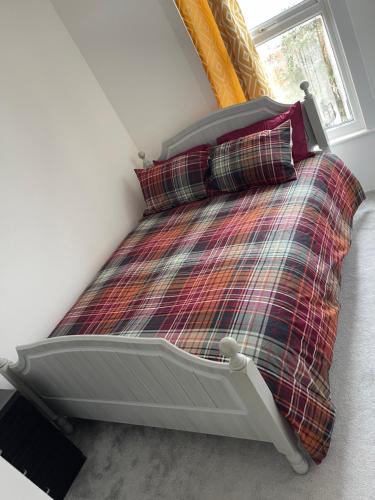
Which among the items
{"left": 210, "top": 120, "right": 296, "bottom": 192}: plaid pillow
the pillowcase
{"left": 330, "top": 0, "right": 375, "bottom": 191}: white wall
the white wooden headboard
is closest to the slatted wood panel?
{"left": 210, "top": 120, "right": 296, "bottom": 192}: plaid pillow

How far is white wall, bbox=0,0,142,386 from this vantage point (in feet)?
6.81

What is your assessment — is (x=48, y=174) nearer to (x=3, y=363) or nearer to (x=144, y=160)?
(x=144, y=160)

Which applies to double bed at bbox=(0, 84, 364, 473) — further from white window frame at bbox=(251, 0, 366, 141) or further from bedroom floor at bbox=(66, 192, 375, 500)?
white window frame at bbox=(251, 0, 366, 141)

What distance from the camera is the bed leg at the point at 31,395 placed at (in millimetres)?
1793

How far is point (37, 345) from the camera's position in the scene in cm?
161

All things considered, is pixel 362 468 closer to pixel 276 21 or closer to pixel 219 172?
pixel 219 172

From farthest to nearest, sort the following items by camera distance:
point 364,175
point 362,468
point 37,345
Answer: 1. point 364,175
2. point 37,345
3. point 362,468

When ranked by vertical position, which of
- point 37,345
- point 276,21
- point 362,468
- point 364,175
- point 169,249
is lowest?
point 362,468

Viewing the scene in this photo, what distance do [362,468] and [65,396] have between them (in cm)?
→ 129

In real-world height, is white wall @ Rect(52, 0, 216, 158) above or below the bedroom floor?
above

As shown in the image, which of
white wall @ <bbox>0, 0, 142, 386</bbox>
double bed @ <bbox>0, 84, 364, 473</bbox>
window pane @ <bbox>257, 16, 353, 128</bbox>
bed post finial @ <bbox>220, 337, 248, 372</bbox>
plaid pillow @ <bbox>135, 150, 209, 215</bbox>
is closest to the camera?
bed post finial @ <bbox>220, 337, 248, 372</bbox>

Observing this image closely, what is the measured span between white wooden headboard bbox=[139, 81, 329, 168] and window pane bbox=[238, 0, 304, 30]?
511 mm

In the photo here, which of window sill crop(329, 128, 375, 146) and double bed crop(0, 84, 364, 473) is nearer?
double bed crop(0, 84, 364, 473)

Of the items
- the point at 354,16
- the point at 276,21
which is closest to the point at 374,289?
the point at 354,16
